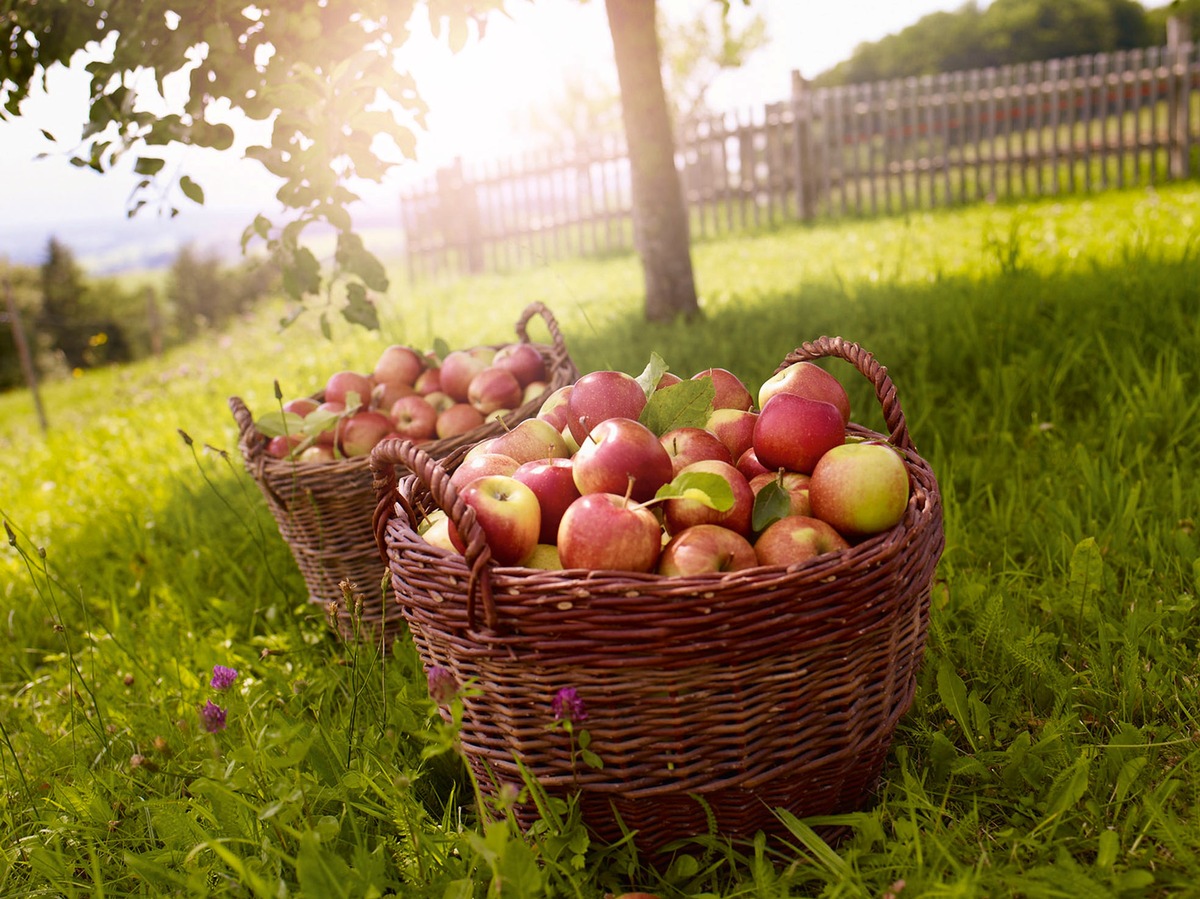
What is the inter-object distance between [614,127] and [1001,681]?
42.2m

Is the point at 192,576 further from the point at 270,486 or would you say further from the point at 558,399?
the point at 558,399

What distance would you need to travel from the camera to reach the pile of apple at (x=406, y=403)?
261cm

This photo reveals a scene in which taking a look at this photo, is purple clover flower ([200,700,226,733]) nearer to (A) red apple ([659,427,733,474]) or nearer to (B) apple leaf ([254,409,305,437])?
(A) red apple ([659,427,733,474])

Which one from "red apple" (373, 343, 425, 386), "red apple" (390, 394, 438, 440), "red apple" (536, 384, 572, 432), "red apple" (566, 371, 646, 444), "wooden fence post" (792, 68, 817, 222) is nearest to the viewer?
"red apple" (566, 371, 646, 444)

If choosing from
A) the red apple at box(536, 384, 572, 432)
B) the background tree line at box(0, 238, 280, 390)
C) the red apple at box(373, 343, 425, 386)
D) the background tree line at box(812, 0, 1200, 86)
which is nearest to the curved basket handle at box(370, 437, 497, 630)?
the red apple at box(536, 384, 572, 432)

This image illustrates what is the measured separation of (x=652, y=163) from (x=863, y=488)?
149 inches

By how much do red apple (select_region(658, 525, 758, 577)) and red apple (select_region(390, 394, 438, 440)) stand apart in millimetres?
1336

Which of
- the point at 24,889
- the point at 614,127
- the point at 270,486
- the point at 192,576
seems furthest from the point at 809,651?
the point at 614,127

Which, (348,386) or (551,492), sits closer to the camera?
(551,492)

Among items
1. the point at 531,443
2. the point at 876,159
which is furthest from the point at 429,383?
the point at 876,159

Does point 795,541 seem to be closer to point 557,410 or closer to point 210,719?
point 557,410

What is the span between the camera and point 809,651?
140 cm

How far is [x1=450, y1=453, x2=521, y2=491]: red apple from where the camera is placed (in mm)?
1737

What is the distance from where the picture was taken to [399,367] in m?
3.04
